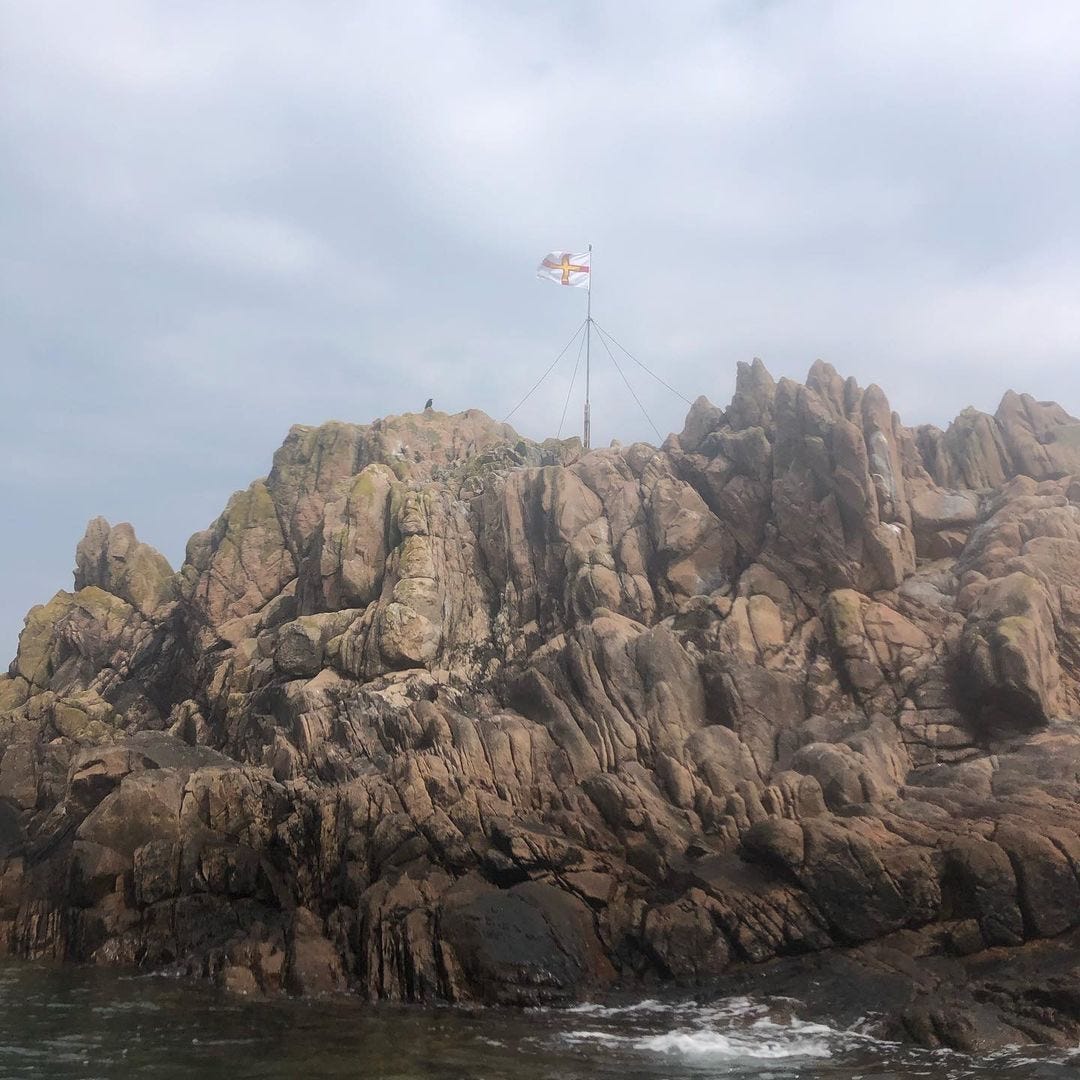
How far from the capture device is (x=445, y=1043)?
2397cm

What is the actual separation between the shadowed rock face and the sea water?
1.63 m

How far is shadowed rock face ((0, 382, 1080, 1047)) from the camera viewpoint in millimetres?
29391

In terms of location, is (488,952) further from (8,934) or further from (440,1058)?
(8,934)

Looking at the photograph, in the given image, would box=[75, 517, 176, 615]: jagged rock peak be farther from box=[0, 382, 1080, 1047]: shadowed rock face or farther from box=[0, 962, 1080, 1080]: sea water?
box=[0, 962, 1080, 1080]: sea water

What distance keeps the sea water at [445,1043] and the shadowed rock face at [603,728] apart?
163 centimetres

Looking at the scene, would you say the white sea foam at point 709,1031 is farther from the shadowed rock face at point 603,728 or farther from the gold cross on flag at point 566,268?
the gold cross on flag at point 566,268

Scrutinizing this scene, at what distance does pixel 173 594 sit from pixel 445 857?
4158 centimetres

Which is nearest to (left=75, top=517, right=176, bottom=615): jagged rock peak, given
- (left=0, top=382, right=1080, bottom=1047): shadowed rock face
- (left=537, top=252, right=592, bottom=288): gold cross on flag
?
(left=0, top=382, right=1080, bottom=1047): shadowed rock face

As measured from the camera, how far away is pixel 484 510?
59.6 m

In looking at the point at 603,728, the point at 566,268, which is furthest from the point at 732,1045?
the point at 566,268

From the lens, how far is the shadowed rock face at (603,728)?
29.4 metres

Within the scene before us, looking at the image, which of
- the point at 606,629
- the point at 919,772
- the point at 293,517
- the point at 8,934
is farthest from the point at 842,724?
the point at 293,517

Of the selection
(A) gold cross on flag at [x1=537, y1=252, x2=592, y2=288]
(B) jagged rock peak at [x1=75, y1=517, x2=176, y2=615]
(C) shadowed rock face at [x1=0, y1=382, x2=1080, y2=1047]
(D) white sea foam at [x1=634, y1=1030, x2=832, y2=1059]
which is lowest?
(D) white sea foam at [x1=634, y1=1030, x2=832, y2=1059]

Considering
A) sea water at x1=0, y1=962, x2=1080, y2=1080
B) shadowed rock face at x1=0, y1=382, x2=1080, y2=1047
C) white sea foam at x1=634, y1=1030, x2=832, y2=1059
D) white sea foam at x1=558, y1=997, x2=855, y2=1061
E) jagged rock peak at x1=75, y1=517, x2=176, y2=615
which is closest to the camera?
sea water at x1=0, y1=962, x2=1080, y2=1080
